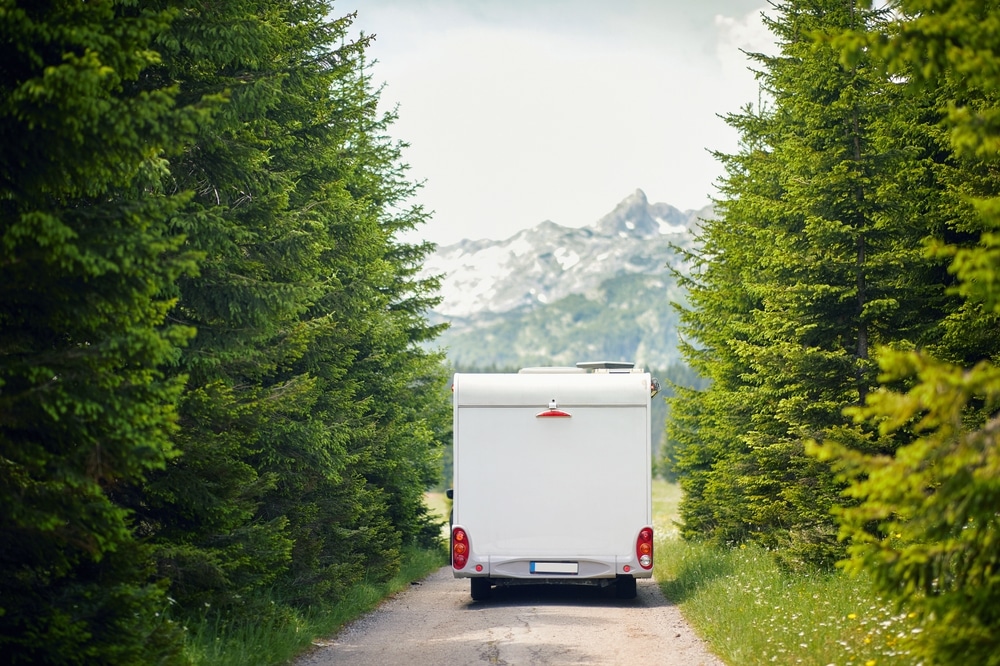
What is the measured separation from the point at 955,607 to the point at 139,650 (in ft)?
15.8

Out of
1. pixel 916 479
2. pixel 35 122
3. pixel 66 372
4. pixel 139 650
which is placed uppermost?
pixel 35 122

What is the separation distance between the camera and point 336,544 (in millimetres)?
15812

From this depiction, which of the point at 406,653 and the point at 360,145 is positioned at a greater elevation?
the point at 360,145

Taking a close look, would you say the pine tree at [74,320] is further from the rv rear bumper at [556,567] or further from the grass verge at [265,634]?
the rv rear bumper at [556,567]

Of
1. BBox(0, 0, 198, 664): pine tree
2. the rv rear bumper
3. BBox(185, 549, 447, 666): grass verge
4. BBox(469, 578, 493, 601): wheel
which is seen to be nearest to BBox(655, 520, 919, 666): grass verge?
the rv rear bumper

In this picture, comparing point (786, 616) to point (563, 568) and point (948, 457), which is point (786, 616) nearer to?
point (563, 568)

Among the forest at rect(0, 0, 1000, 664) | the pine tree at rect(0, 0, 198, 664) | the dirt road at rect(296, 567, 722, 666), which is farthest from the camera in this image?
the dirt road at rect(296, 567, 722, 666)

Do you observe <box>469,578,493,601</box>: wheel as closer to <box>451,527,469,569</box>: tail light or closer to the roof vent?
<box>451,527,469,569</box>: tail light

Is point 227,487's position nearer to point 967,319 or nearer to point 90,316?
point 90,316

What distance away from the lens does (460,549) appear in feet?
47.9

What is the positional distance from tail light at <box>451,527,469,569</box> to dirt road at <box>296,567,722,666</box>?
28.1 inches

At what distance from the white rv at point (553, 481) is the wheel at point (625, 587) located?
98 centimetres

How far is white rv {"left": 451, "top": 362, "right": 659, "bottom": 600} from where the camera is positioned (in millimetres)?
14461

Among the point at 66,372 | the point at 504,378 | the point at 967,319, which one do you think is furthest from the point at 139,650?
the point at 967,319
